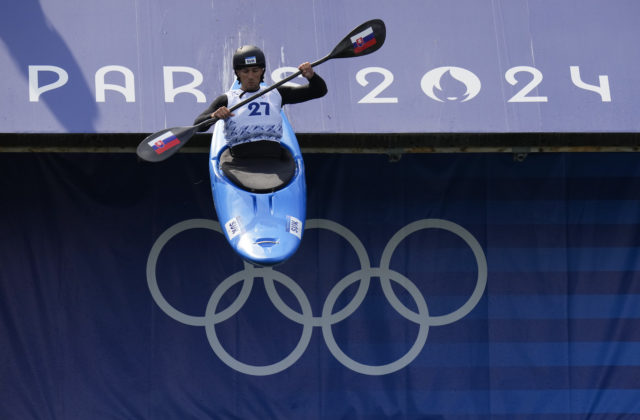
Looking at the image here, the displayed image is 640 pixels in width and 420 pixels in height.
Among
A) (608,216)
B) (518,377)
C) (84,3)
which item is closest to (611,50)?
(608,216)

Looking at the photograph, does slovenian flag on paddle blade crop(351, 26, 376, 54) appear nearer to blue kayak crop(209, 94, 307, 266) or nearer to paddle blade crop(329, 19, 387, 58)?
paddle blade crop(329, 19, 387, 58)

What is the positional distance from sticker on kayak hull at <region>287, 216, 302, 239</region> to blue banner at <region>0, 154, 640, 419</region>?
142 cm

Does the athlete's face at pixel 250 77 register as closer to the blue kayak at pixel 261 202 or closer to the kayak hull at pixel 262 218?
the blue kayak at pixel 261 202

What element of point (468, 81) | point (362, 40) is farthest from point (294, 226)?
point (468, 81)

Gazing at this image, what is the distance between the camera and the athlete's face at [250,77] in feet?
21.7

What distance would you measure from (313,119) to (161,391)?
2.52 m

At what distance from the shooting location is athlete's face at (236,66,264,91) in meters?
6.60

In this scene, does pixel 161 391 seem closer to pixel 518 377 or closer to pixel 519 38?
pixel 518 377

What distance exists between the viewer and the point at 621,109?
741 centimetres

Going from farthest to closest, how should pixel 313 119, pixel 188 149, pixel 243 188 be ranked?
pixel 188 149 → pixel 313 119 → pixel 243 188

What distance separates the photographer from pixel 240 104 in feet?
21.1

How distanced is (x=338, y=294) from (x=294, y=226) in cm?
159

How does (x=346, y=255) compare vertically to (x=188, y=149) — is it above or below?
below

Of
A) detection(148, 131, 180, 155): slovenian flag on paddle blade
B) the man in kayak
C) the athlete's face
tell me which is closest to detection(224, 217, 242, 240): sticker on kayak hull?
the man in kayak
